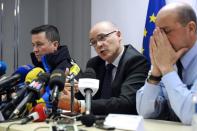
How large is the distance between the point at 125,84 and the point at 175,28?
0.50m

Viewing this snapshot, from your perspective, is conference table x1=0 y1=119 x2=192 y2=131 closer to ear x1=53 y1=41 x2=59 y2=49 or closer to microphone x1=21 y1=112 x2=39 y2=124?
microphone x1=21 y1=112 x2=39 y2=124

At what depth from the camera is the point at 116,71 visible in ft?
7.20

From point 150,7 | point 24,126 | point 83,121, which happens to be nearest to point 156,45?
point 83,121

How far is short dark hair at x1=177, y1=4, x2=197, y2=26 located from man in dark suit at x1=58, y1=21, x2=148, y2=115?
0.51 metres

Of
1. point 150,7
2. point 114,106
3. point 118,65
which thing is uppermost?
point 150,7

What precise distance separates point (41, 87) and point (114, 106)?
62cm

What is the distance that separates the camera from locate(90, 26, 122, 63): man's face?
2.29 meters

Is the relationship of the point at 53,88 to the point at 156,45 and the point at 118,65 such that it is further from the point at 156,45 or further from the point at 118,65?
the point at 118,65

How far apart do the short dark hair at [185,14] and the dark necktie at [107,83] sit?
0.74 m

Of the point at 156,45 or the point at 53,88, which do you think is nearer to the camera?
the point at 53,88

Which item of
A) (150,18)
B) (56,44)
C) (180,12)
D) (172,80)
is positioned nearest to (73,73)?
(172,80)

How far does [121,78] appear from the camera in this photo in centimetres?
210

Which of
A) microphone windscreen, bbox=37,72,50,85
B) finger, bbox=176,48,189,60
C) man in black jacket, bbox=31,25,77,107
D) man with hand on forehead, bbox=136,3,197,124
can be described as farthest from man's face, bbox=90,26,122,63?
microphone windscreen, bbox=37,72,50,85

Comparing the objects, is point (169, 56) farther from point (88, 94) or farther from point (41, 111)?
point (41, 111)
